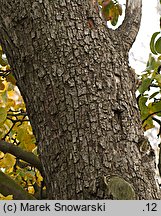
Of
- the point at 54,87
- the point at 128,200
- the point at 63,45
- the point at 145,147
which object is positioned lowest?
the point at 128,200

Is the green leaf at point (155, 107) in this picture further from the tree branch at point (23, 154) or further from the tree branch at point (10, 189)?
the tree branch at point (10, 189)

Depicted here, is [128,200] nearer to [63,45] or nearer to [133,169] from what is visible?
[133,169]

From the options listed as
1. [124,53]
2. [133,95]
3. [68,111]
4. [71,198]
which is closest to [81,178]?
[71,198]

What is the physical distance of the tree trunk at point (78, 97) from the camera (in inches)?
49.7

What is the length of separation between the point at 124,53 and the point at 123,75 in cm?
9

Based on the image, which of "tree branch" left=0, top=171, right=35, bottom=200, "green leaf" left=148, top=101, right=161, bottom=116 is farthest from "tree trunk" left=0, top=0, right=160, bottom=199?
"green leaf" left=148, top=101, right=161, bottom=116

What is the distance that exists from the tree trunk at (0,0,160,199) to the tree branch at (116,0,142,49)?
0.02 meters

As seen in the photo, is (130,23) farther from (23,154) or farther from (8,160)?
(8,160)

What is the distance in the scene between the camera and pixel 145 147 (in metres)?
1.32

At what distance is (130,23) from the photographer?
1.58 m

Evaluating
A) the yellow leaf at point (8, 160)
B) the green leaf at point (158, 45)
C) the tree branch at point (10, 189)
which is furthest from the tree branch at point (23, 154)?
the green leaf at point (158, 45)

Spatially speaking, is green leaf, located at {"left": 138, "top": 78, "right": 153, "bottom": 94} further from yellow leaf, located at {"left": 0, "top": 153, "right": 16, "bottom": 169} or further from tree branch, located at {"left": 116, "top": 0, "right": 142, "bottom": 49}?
yellow leaf, located at {"left": 0, "top": 153, "right": 16, "bottom": 169}

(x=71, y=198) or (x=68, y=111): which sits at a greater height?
(x=68, y=111)

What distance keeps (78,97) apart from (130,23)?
14.7 inches
